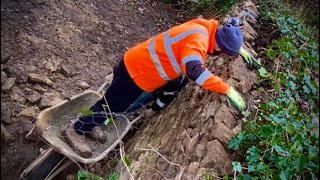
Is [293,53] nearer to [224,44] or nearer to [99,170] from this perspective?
[224,44]

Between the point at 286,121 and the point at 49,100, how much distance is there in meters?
2.04

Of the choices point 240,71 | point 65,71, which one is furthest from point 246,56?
point 65,71

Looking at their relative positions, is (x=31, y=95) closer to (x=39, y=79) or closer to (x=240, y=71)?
(x=39, y=79)

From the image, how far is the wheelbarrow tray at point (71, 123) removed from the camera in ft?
9.11

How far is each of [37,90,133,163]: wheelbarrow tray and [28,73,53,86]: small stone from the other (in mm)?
546

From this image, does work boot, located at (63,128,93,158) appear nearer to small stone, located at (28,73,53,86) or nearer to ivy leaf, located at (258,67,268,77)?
small stone, located at (28,73,53,86)

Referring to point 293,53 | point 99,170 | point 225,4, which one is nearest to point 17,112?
point 99,170

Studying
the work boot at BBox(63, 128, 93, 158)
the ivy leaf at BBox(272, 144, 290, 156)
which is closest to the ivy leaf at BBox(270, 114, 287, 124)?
the ivy leaf at BBox(272, 144, 290, 156)

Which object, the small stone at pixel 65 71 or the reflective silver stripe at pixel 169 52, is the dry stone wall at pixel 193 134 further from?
the small stone at pixel 65 71

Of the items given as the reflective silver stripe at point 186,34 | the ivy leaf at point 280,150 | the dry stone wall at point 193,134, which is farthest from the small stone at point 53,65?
the ivy leaf at point 280,150

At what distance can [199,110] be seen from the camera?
2984 mm

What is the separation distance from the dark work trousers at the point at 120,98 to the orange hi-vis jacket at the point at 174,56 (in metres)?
0.08

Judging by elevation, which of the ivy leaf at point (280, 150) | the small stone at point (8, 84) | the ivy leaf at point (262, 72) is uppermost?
the small stone at point (8, 84)

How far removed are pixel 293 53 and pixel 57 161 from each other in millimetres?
2173
